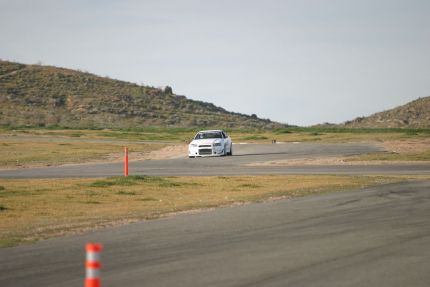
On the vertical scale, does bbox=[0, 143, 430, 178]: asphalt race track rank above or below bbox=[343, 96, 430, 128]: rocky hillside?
below

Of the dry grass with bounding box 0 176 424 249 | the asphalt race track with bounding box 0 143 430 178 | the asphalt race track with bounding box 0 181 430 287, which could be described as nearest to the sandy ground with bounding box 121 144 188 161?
the asphalt race track with bounding box 0 143 430 178

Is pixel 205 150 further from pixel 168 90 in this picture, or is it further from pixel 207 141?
pixel 168 90

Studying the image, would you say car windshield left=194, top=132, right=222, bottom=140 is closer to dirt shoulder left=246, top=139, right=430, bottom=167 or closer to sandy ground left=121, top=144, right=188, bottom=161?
sandy ground left=121, top=144, right=188, bottom=161

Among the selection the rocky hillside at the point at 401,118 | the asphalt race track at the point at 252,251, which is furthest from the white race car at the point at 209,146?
the rocky hillside at the point at 401,118

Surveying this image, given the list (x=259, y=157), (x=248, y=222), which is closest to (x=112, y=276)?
(x=248, y=222)

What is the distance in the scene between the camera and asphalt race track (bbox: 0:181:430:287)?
32.1 feet

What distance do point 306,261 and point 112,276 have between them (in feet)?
8.37

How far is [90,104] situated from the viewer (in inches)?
4904

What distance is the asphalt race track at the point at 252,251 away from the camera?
9797 mm

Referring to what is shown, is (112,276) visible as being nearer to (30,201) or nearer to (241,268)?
(241,268)

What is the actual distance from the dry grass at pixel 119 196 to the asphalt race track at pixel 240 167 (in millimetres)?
3968

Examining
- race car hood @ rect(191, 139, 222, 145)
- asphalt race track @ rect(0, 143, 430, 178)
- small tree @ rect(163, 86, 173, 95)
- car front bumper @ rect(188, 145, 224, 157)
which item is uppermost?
small tree @ rect(163, 86, 173, 95)

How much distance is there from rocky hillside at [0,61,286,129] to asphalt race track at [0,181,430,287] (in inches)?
3603

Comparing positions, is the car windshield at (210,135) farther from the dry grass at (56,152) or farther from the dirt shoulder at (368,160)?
the dirt shoulder at (368,160)
